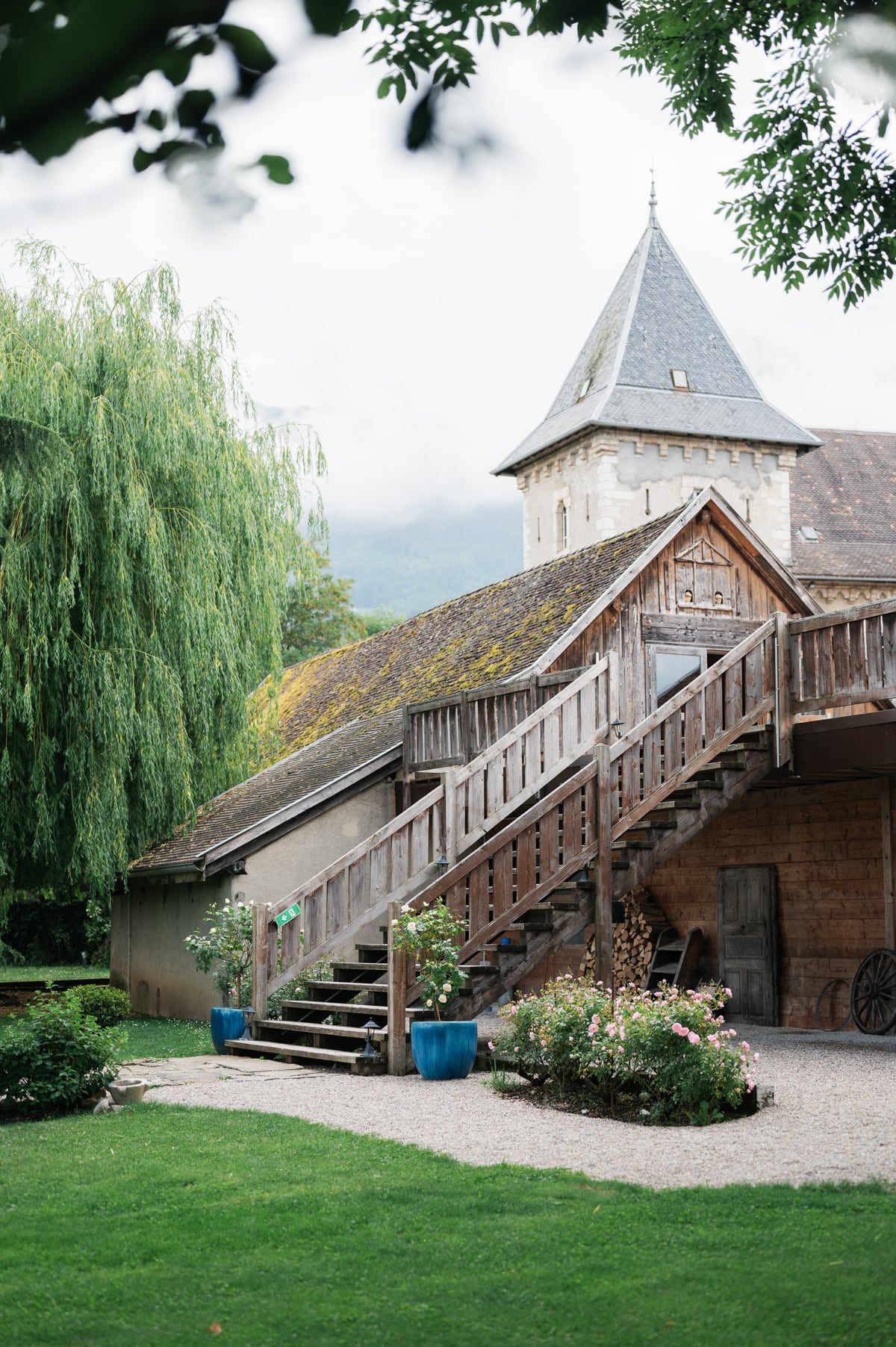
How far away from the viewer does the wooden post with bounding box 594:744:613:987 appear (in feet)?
41.8

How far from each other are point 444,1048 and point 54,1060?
3.12 m

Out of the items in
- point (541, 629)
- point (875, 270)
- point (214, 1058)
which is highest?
point (875, 270)

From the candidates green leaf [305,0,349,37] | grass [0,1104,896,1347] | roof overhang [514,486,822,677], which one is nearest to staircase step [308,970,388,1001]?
roof overhang [514,486,822,677]

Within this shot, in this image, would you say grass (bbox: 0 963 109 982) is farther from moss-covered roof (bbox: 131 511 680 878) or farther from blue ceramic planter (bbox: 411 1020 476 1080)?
blue ceramic planter (bbox: 411 1020 476 1080)

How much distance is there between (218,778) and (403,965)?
605cm

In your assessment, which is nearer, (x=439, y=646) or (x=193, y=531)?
(x=193, y=531)

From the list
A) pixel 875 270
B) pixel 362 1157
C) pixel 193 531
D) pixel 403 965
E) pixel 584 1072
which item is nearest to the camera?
pixel 362 1157

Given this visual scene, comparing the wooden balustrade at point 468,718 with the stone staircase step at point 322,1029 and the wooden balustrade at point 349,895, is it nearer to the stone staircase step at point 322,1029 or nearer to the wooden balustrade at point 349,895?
the wooden balustrade at point 349,895

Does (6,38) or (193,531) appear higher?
(193,531)

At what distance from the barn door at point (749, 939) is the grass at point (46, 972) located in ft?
42.9

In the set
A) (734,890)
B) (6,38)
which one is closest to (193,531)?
(734,890)

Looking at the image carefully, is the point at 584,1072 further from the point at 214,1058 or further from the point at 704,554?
the point at 704,554

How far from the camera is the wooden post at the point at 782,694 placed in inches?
561

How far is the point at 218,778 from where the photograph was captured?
675 inches
